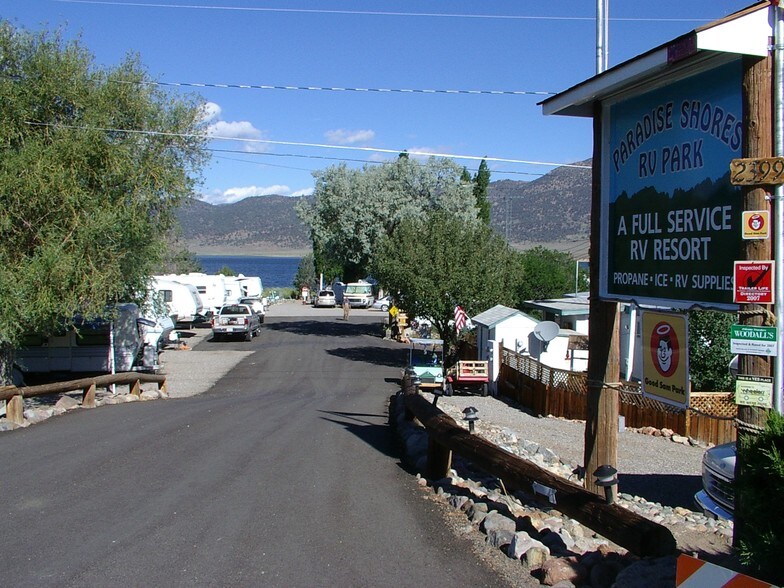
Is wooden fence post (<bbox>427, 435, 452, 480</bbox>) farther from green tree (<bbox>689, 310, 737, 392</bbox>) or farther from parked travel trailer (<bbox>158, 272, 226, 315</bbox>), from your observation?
parked travel trailer (<bbox>158, 272, 226, 315</bbox>)

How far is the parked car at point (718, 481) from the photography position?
8.66 meters

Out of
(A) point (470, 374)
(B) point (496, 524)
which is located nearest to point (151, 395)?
(A) point (470, 374)

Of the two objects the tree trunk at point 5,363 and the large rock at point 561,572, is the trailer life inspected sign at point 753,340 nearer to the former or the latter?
the large rock at point 561,572

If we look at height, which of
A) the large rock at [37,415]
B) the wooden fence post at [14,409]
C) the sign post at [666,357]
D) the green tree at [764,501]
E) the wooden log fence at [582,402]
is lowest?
the wooden log fence at [582,402]

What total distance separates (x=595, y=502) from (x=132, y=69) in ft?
58.5

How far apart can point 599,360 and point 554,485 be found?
6.13 ft

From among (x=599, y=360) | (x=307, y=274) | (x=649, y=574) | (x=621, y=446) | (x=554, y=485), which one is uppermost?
(x=307, y=274)

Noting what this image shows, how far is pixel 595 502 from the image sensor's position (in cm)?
555

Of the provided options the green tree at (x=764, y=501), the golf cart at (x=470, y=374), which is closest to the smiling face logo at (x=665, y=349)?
the green tree at (x=764, y=501)

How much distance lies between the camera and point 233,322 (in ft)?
121

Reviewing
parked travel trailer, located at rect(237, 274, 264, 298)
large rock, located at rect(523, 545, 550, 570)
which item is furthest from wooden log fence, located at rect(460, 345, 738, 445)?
parked travel trailer, located at rect(237, 274, 264, 298)

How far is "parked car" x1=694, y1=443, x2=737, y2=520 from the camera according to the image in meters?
8.66

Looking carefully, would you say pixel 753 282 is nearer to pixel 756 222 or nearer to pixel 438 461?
pixel 756 222

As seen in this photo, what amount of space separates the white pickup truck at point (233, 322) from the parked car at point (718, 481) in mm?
29649
